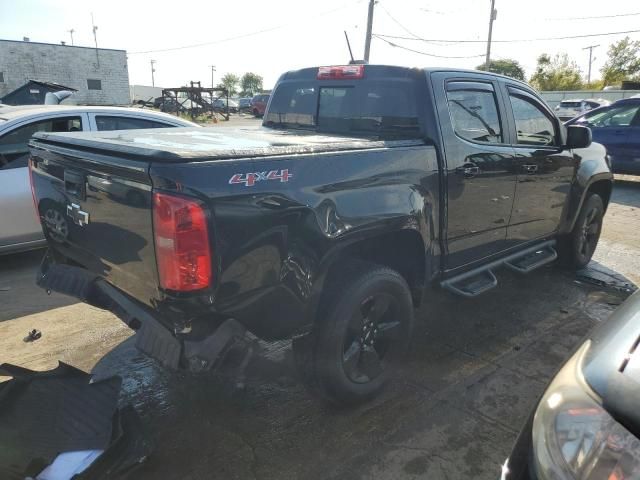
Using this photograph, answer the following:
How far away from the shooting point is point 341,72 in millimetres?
3859

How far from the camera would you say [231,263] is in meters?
2.20

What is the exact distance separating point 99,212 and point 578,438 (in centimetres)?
225

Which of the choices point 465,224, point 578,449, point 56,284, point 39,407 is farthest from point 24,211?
point 578,449

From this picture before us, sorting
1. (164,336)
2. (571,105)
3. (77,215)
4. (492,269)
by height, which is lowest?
(492,269)

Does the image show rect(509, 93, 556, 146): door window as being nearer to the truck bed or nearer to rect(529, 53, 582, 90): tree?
the truck bed

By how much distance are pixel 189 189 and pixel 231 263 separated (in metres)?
0.38

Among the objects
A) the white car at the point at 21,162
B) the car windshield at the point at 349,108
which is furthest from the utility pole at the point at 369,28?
the car windshield at the point at 349,108

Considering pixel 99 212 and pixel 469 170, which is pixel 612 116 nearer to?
pixel 469 170

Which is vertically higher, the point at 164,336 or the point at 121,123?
the point at 121,123

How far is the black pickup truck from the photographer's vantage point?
7.08 ft

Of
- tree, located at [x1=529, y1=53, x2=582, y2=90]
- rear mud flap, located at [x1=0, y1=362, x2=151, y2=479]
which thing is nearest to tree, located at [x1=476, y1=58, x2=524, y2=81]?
tree, located at [x1=529, y1=53, x2=582, y2=90]

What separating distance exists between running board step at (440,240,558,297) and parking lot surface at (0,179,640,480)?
44 centimetres

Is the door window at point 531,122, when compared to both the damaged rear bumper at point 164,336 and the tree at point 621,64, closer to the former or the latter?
the damaged rear bumper at point 164,336

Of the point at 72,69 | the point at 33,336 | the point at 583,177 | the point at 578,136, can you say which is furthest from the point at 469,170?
the point at 72,69
